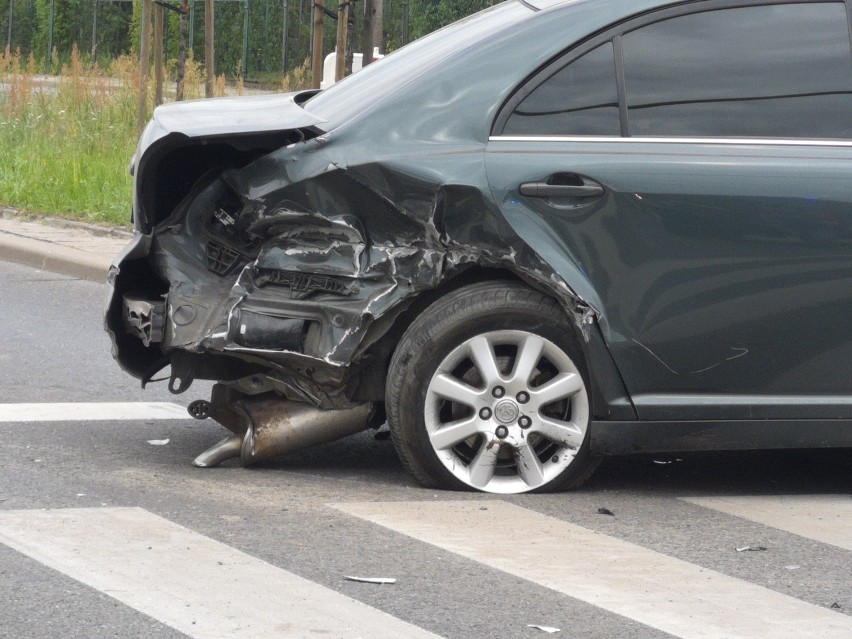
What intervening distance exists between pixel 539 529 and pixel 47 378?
10.8 feet

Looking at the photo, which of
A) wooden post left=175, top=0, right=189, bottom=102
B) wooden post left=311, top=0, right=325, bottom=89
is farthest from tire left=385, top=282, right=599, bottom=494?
wooden post left=175, top=0, right=189, bottom=102

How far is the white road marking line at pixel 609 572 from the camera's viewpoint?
3.85 m

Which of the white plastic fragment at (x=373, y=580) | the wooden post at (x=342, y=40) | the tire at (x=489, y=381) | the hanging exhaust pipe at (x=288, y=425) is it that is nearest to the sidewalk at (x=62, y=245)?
the wooden post at (x=342, y=40)

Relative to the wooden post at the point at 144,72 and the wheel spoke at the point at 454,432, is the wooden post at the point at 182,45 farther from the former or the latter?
the wheel spoke at the point at 454,432

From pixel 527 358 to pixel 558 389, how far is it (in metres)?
0.15

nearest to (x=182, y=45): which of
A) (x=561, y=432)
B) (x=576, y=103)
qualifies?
(x=576, y=103)

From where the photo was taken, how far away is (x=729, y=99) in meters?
4.96

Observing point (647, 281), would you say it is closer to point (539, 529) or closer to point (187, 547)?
point (539, 529)

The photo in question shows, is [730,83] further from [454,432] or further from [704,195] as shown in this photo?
[454,432]

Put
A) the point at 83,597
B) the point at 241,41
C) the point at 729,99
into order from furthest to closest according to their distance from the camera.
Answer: the point at 241,41 → the point at 729,99 → the point at 83,597

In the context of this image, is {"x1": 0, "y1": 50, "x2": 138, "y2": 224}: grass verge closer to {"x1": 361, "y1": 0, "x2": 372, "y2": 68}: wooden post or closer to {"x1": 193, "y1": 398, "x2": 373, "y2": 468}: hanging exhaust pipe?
{"x1": 361, "y1": 0, "x2": 372, "y2": 68}: wooden post

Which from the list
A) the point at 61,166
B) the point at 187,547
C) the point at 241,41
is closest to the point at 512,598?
the point at 187,547

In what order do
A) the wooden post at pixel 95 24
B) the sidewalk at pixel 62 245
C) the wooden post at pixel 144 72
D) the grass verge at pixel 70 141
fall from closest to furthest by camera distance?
1. the sidewalk at pixel 62 245
2. the grass verge at pixel 70 141
3. the wooden post at pixel 144 72
4. the wooden post at pixel 95 24

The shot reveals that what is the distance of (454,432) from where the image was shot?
4.96 m
